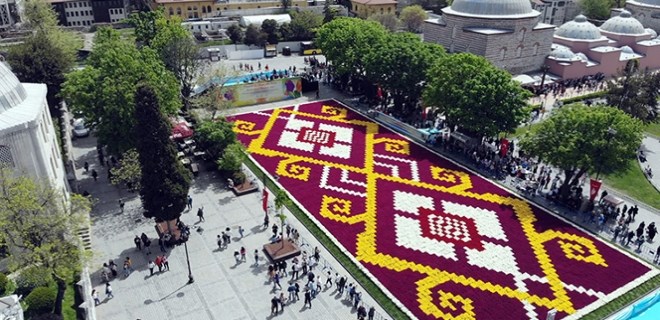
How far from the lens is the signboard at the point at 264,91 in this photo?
2189 inches

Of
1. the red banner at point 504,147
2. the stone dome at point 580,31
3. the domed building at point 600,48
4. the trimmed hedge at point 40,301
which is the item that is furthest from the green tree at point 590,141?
the stone dome at point 580,31

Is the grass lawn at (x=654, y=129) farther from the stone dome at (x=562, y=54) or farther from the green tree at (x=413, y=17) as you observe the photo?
the green tree at (x=413, y=17)

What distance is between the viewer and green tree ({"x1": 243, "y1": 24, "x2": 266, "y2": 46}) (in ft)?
263

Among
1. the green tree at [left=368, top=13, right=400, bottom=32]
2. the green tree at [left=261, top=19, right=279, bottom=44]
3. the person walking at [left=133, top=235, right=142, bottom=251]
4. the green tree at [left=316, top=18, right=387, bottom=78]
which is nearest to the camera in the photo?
the person walking at [left=133, top=235, right=142, bottom=251]

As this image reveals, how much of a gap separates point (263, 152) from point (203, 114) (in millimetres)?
7453

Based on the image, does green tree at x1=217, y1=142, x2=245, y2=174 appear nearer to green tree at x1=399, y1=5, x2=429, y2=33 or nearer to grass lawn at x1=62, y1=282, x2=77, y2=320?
grass lawn at x1=62, y1=282, x2=77, y2=320

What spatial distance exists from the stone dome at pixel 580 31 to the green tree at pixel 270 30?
4301cm

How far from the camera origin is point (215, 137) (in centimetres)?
4047

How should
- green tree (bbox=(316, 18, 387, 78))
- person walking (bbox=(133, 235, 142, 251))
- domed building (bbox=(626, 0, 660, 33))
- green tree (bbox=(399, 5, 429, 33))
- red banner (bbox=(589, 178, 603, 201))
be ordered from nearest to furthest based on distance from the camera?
person walking (bbox=(133, 235, 142, 251))
red banner (bbox=(589, 178, 603, 201))
green tree (bbox=(316, 18, 387, 78))
domed building (bbox=(626, 0, 660, 33))
green tree (bbox=(399, 5, 429, 33))

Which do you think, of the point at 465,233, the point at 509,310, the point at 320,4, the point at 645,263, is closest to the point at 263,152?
the point at 465,233

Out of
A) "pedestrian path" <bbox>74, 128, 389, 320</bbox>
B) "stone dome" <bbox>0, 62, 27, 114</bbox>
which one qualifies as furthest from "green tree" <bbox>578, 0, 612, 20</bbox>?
"stone dome" <bbox>0, 62, 27, 114</bbox>

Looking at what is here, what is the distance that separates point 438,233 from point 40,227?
23133 mm

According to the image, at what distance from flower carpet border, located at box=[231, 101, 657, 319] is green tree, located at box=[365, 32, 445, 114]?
6647 mm

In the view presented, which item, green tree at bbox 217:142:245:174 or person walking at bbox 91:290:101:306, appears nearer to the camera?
person walking at bbox 91:290:101:306
